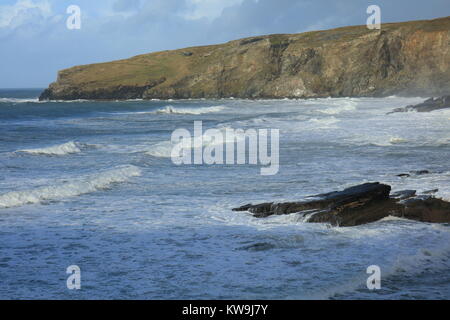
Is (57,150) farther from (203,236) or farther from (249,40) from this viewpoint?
(249,40)

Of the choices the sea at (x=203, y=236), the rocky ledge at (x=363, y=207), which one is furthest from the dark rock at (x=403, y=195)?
the sea at (x=203, y=236)

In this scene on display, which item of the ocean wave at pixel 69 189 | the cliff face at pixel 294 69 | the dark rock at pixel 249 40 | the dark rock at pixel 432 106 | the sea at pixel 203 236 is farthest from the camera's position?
the dark rock at pixel 249 40

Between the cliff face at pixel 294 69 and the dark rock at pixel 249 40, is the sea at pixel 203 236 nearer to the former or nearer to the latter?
the cliff face at pixel 294 69

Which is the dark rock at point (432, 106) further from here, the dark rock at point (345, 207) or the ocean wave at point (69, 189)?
the dark rock at point (345, 207)

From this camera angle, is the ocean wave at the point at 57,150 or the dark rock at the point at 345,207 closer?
the dark rock at the point at 345,207

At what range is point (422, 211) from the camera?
35.0ft

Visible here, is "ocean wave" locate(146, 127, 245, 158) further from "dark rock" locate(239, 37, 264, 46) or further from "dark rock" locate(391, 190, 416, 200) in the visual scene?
"dark rock" locate(239, 37, 264, 46)

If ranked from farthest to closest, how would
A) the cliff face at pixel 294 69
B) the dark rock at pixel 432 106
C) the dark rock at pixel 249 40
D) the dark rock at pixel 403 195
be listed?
the dark rock at pixel 249 40, the cliff face at pixel 294 69, the dark rock at pixel 432 106, the dark rock at pixel 403 195

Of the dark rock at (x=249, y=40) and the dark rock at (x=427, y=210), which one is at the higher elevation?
the dark rock at (x=249, y=40)

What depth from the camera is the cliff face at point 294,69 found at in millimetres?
85875

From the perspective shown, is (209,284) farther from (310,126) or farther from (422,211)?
(310,126)

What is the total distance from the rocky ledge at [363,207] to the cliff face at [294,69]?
73087mm

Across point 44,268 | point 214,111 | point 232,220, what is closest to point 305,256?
point 232,220

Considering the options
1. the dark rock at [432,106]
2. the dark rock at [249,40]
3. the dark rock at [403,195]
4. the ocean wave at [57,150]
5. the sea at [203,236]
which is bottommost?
the sea at [203,236]
